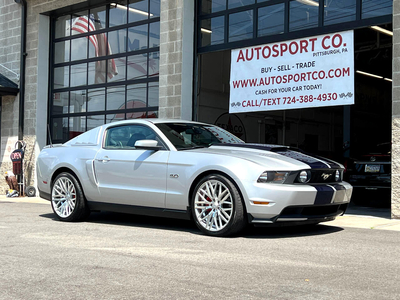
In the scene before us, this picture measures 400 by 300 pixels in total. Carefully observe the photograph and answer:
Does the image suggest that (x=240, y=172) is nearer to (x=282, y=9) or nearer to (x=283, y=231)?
(x=283, y=231)

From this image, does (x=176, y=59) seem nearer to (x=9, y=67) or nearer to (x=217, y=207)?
(x=9, y=67)

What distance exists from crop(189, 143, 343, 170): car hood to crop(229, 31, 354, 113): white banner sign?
3202mm

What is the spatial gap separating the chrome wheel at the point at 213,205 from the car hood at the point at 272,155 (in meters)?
0.42

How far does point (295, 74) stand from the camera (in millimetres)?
10742

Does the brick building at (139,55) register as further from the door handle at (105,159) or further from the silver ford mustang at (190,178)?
the door handle at (105,159)

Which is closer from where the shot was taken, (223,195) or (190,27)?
(223,195)

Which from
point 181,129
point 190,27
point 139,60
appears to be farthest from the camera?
point 139,60

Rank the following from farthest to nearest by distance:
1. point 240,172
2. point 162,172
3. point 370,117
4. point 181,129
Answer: point 370,117 → point 181,129 → point 162,172 → point 240,172

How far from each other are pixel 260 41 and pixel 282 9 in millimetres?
741

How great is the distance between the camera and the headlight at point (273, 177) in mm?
6328

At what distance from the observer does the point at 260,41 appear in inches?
448

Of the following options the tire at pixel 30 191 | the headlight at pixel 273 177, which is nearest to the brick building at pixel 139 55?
the tire at pixel 30 191

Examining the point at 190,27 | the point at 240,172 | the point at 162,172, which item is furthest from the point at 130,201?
the point at 190,27

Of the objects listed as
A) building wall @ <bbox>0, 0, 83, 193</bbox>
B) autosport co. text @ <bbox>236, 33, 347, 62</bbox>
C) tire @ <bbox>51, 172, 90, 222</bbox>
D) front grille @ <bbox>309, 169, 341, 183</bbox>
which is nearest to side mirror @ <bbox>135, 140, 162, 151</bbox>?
tire @ <bbox>51, 172, 90, 222</bbox>
